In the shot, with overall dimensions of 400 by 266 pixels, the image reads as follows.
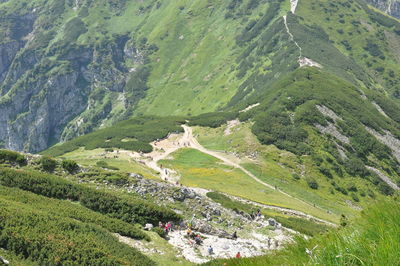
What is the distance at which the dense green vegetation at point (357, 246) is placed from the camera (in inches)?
156

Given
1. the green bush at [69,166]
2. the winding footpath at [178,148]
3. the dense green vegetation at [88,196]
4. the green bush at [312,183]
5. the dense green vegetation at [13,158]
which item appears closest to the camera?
the dense green vegetation at [88,196]

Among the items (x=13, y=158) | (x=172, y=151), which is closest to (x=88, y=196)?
(x=13, y=158)

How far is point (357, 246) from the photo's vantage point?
4301mm

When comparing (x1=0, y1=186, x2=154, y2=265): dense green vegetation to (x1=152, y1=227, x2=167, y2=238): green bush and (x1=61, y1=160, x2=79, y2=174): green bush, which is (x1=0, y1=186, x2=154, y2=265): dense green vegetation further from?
(x1=61, y1=160, x2=79, y2=174): green bush

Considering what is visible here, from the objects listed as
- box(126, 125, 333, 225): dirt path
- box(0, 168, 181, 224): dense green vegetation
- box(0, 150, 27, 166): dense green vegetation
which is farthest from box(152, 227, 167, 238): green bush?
box(126, 125, 333, 225): dirt path

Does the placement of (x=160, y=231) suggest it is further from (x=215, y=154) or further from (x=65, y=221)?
(x=215, y=154)

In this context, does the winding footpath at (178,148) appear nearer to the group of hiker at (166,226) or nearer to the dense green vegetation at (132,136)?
the dense green vegetation at (132,136)

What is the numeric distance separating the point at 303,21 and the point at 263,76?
5543 centimetres

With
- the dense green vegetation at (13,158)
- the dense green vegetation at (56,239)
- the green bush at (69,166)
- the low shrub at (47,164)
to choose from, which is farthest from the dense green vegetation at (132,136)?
the dense green vegetation at (56,239)

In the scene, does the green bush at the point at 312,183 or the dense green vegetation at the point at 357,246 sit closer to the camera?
the dense green vegetation at the point at 357,246

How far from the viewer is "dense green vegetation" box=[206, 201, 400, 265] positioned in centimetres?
397

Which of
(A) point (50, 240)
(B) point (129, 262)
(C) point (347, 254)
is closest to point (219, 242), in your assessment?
(B) point (129, 262)

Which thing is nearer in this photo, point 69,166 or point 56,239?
point 56,239

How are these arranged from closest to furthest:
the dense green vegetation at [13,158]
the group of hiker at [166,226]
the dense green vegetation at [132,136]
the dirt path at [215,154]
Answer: the group of hiker at [166,226] < the dense green vegetation at [13,158] < the dirt path at [215,154] < the dense green vegetation at [132,136]
